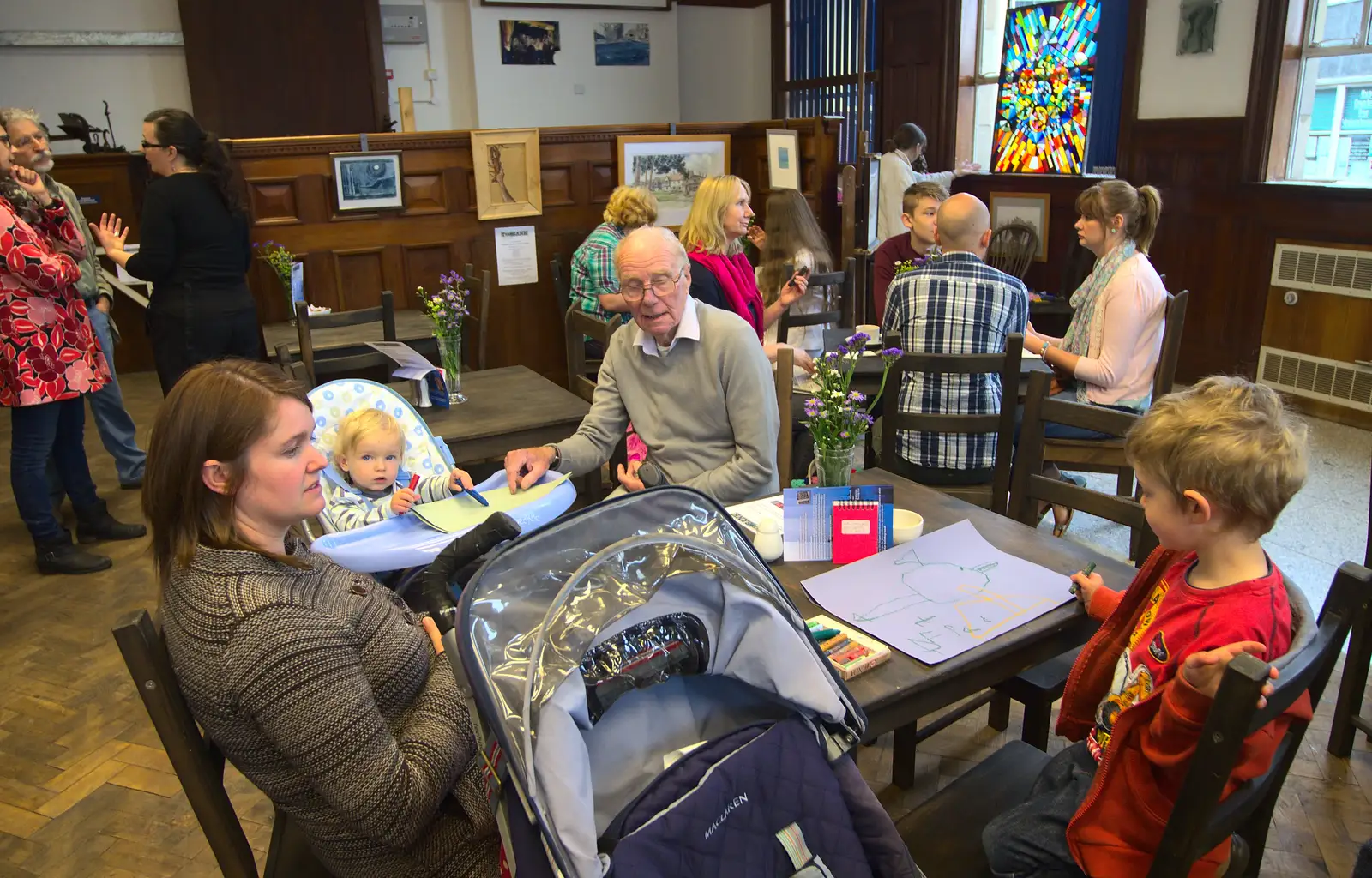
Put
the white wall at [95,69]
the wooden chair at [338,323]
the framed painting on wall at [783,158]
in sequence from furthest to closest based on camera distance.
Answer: the white wall at [95,69], the framed painting on wall at [783,158], the wooden chair at [338,323]

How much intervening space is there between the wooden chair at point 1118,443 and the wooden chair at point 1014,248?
10.9ft

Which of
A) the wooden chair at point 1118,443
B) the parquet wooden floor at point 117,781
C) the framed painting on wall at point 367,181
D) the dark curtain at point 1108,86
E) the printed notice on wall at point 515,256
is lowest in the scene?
the parquet wooden floor at point 117,781

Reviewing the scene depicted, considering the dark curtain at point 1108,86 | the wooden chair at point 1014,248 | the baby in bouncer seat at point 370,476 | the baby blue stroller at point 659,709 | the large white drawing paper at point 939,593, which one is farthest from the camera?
the wooden chair at point 1014,248

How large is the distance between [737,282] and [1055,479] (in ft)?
5.41

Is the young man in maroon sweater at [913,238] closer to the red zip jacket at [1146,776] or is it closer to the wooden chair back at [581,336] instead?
the wooden chair back at [581,336]

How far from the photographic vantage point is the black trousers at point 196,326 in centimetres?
381

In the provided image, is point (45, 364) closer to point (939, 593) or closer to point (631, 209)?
point (631, 209)

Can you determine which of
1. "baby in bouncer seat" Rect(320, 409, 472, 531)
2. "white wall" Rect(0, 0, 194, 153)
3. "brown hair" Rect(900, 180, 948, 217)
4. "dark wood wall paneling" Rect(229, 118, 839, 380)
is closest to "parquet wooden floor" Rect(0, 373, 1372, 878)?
"baby in bouncer seat" Rect(320, 409, 472, 531)

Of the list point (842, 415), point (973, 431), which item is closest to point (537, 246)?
point (973, 431)

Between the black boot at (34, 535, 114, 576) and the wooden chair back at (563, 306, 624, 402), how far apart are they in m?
1.96

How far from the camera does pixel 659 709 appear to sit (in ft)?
4.11

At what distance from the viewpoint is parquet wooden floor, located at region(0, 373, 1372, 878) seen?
7.18 feet

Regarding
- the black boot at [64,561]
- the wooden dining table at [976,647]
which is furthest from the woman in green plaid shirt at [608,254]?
the wooden dining table at [976,647]

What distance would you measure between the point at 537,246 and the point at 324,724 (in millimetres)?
4853
